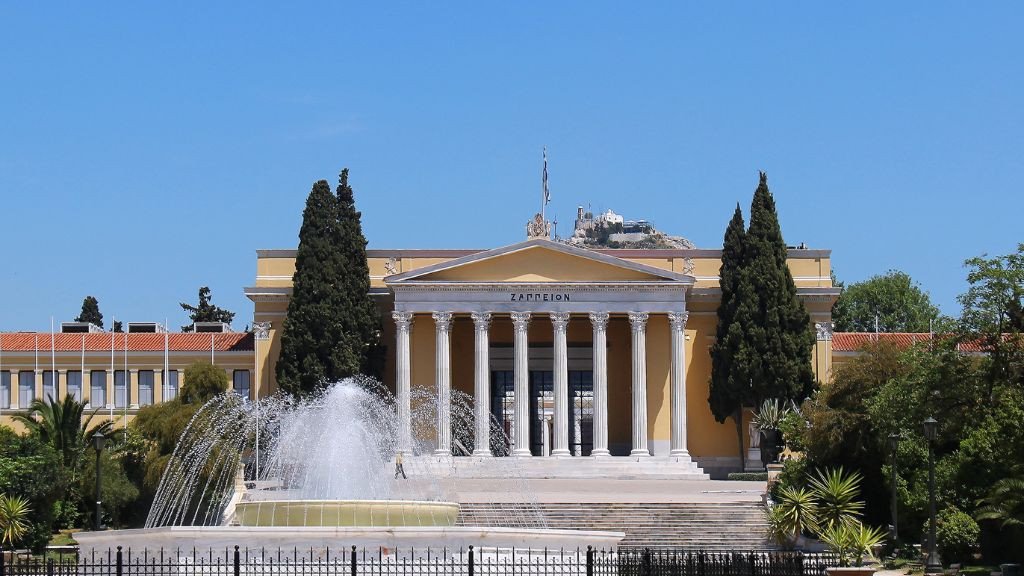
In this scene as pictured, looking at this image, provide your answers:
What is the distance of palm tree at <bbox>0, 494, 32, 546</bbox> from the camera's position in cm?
4540

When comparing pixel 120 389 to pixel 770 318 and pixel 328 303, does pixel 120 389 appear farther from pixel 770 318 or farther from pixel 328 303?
pixel 770 318

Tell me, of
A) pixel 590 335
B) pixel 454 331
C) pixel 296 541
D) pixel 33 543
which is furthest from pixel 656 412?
pixel 296 541

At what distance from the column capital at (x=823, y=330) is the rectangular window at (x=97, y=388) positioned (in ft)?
97.9

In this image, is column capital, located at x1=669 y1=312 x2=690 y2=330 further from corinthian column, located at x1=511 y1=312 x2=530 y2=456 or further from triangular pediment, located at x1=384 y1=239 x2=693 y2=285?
corinthian column, located at x1=511 y1=312 x2=530 y2=456

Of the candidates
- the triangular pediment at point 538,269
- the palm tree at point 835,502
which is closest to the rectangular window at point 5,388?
the triangular pediment at point 538,269

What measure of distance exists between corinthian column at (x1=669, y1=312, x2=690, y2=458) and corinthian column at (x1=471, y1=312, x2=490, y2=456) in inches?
289

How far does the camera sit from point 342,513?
3884 cm

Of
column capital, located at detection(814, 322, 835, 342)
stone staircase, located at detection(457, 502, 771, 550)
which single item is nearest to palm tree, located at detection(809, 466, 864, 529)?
stone staircase, located at detection(457, 502, 771, 550)

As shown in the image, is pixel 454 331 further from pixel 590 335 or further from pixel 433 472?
pixel 433 472

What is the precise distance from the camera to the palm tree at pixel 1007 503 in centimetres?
3928

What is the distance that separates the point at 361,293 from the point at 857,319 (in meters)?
42.1

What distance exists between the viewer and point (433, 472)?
2491 inches

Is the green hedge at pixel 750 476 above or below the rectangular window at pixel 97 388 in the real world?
below

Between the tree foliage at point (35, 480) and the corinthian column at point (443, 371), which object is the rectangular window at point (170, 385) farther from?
the tree foliage at point (35, 480)
